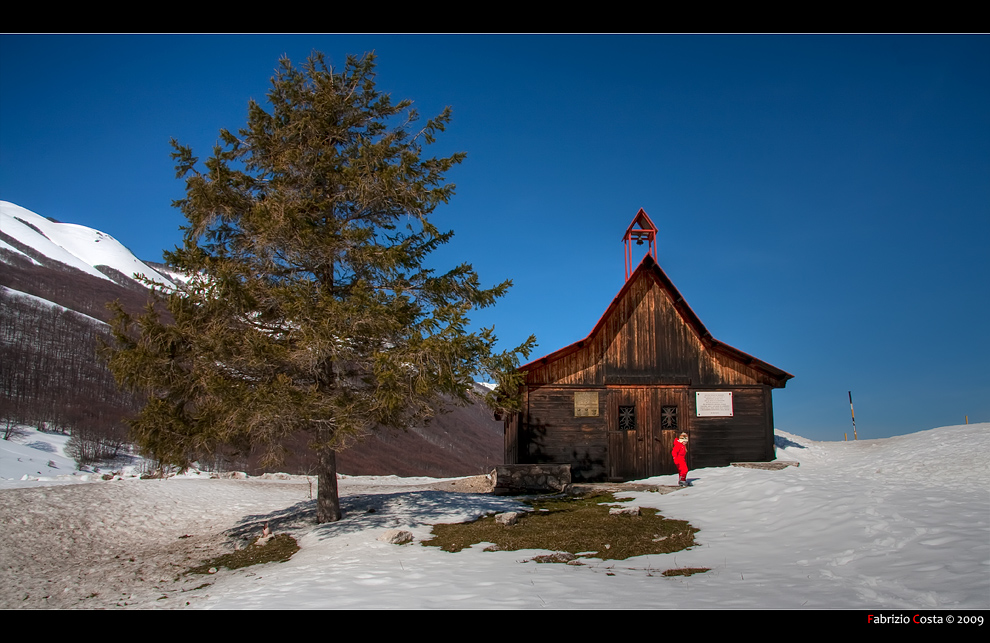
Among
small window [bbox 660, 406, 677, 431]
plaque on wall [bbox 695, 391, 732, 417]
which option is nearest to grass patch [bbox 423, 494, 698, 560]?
small window [bbox 660, 406, 677, 431]

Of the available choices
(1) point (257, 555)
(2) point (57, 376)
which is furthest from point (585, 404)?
(2) point (57, 376)

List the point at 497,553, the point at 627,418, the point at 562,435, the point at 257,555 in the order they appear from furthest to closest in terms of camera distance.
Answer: the point at 627,418 → the point at 562,435 → the point at 257,555 → the point at 497,553

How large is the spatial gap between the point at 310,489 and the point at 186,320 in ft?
32.4

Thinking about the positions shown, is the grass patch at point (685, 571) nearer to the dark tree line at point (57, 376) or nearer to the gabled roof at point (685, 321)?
the gabled roof at point (685, 321)

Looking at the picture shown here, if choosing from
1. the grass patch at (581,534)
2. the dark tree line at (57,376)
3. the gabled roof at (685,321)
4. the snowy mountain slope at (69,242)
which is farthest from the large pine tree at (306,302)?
the snowy mountain slope at (69,242)

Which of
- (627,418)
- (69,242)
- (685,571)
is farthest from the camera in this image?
(69,242)

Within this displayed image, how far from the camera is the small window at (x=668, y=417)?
1899 cm

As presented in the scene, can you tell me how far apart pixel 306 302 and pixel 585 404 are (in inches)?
437

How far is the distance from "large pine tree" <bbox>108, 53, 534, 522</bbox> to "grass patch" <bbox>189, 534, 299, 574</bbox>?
133cm

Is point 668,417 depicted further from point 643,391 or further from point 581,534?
point 581,534

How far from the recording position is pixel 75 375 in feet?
102

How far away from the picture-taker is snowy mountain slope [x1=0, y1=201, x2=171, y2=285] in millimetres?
62156

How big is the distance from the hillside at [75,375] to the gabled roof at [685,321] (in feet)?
13.9

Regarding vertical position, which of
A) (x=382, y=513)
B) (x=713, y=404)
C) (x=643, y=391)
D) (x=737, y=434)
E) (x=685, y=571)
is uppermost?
(x=643, y=391)
